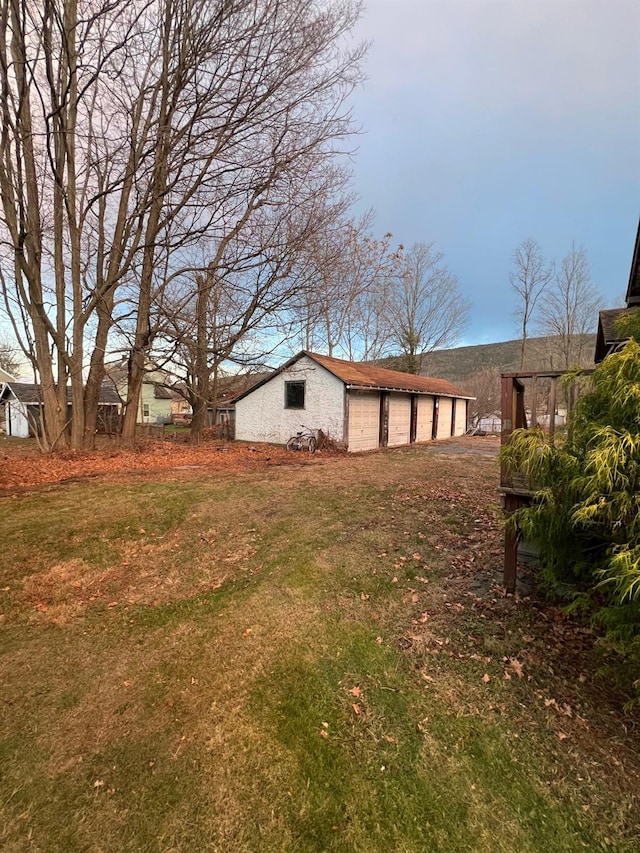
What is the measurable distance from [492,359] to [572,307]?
19858mm

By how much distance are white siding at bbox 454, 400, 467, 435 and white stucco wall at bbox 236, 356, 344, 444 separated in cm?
1271

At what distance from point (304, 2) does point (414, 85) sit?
2957 mm

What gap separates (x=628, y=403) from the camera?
6.97 ft

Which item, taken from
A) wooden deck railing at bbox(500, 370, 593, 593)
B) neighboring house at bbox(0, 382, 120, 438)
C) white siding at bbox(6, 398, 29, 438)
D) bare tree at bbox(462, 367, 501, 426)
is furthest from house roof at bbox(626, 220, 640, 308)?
white siding at bbox(6, 398, 29, 438)

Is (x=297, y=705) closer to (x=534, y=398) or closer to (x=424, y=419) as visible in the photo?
(x=534, y=398)

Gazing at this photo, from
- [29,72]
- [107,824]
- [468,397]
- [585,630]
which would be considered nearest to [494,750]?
[585,630]

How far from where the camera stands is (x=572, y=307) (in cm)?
2764

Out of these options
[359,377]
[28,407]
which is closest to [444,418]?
[359,377]

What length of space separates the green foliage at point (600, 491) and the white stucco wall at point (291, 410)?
11950 mm

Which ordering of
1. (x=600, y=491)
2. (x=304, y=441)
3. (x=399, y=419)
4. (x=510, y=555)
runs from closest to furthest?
(x=600, y=491), (x=510, y=555), (x=304, y=441), (x=399, y=419)

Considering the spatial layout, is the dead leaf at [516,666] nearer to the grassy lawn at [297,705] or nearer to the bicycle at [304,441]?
the grassy lawn at [297,705]

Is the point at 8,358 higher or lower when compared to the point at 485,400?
higher

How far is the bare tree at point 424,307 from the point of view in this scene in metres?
26.3

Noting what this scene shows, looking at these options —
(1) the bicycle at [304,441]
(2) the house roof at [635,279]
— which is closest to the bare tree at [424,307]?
(1) the bicycle at [304,441]
